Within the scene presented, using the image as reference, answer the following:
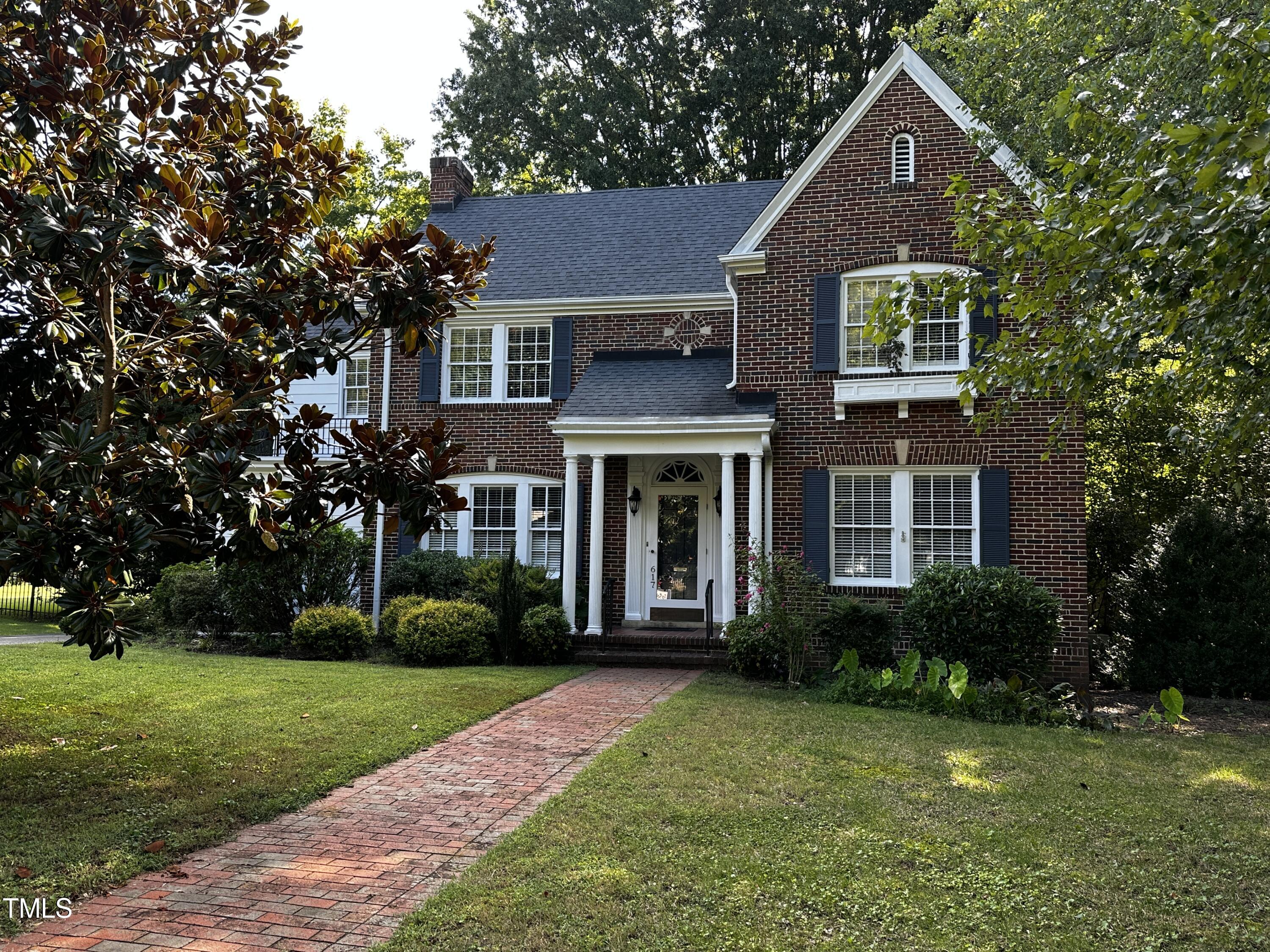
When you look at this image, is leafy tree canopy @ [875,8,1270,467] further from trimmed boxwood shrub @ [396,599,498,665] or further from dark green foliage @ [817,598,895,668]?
trimmed boxwood shrub @ [396,599,498,665]

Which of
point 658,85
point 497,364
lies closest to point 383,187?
point 658,85

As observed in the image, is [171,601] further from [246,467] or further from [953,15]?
[953,15]

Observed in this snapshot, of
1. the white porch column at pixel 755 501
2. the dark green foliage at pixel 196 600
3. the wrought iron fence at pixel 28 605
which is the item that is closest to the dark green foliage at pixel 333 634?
the dark green foliage at pixel 196 600

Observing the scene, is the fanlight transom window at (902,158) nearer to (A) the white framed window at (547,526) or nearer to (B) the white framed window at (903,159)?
(B) the white framed window at (903,159)

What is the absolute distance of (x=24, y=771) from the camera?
21.9 feet

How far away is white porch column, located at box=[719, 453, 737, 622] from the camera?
13.5 meters

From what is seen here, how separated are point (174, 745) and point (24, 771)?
3.66 feet

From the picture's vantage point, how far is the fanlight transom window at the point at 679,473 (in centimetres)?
1568

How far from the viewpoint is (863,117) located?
14.0 meters

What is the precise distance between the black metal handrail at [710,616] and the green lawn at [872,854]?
4951mm

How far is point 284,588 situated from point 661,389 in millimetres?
6681

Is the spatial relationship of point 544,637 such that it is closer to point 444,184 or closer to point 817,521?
point 817,521

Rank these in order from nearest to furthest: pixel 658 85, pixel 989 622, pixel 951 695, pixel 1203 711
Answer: pixel 951 695, pixel 989 622, pixel 1203 711, pixel 658 85

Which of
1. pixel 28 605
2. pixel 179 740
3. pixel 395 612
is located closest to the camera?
pixel 179 740
